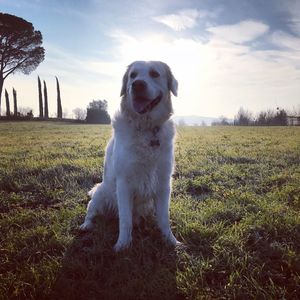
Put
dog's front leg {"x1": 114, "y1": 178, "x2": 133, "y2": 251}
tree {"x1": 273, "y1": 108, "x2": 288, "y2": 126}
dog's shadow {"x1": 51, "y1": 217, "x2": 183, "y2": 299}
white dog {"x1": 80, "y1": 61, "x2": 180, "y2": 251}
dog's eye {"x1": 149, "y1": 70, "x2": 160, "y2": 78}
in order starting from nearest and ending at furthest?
dog's shadow {"x1": 51, "y1": 217, "x2": 183, "y2": 299}
dog's front leg {"x1": 114, "y1": 178, "x2": 133, "y2": 251}
white dog {"x1": 80, "y1": 61, "x2": 180, "y2": 251}
dog's eye {"x1": 149, "y1": 70, "x2": 160, "y2": 78}
tree {"x1": 273, "y1": 108, "x2": 288, "y2": 126}

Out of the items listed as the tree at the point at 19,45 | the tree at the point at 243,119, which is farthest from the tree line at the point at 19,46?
the tree at the point at 243,119

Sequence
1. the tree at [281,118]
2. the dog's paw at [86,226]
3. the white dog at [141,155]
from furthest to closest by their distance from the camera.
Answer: the tree at [281,118] → the dog's paw at [86,226] → the white dog at [141,155]

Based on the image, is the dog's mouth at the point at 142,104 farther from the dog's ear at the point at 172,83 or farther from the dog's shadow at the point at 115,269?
the dog's shadow at the point at 115,269

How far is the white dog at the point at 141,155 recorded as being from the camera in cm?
312

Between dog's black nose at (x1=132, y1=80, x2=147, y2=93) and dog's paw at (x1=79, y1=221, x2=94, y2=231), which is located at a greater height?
dog's black nose at (x1=132, y1=80, x2=147, y2=93)

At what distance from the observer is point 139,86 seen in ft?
11.0

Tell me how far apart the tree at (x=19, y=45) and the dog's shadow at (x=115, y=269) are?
107ft

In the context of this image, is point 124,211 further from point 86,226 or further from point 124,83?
point 124,83

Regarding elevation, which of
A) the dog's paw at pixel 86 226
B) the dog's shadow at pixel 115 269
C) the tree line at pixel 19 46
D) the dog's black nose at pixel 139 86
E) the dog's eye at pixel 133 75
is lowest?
the dog's shadow at pixel 115 269

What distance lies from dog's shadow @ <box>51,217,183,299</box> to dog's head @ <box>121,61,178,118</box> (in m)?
1.34

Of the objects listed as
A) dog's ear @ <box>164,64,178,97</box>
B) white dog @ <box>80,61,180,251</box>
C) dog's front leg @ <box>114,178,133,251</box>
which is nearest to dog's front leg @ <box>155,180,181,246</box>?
white dog @ <box>80,61,180,251</box>

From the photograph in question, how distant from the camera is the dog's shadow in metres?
2.23

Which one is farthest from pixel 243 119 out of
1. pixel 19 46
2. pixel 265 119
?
pixel 19 46

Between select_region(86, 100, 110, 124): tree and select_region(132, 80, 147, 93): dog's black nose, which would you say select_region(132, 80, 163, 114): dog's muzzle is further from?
select_region(86, 100, 110, 124): tree
